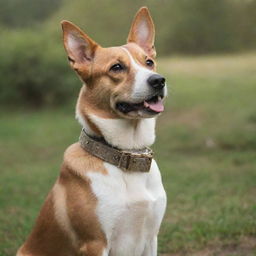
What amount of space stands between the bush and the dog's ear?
40.7ft

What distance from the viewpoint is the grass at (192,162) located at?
555cm

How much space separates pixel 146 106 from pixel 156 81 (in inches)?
7.5

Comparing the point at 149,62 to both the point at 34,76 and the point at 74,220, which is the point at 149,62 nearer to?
the point at 74,220

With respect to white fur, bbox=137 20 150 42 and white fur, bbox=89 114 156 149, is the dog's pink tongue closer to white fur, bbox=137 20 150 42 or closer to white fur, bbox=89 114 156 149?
white fur, bbox=89 114 156 149

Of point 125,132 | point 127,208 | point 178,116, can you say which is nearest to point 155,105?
point 125,132

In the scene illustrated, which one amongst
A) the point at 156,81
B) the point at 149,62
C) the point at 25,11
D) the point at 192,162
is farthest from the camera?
the point at 25,11

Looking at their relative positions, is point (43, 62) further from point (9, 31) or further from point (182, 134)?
point (182, 134)

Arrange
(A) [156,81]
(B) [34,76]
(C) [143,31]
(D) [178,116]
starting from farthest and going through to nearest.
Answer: (B) [34,76], (D) [178,116], (C) [143,31], (A) [156,81]

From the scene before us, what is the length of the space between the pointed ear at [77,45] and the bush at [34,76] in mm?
12596

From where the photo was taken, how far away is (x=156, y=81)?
3801mm

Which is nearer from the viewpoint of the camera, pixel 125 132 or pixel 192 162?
pixel 125 132

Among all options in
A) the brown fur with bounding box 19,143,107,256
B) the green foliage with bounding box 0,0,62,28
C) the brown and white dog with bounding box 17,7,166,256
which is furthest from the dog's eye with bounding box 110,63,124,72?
the green foliage with bounding box 0,0,62,28

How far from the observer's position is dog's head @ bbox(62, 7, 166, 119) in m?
3.84

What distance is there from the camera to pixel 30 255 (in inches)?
158
